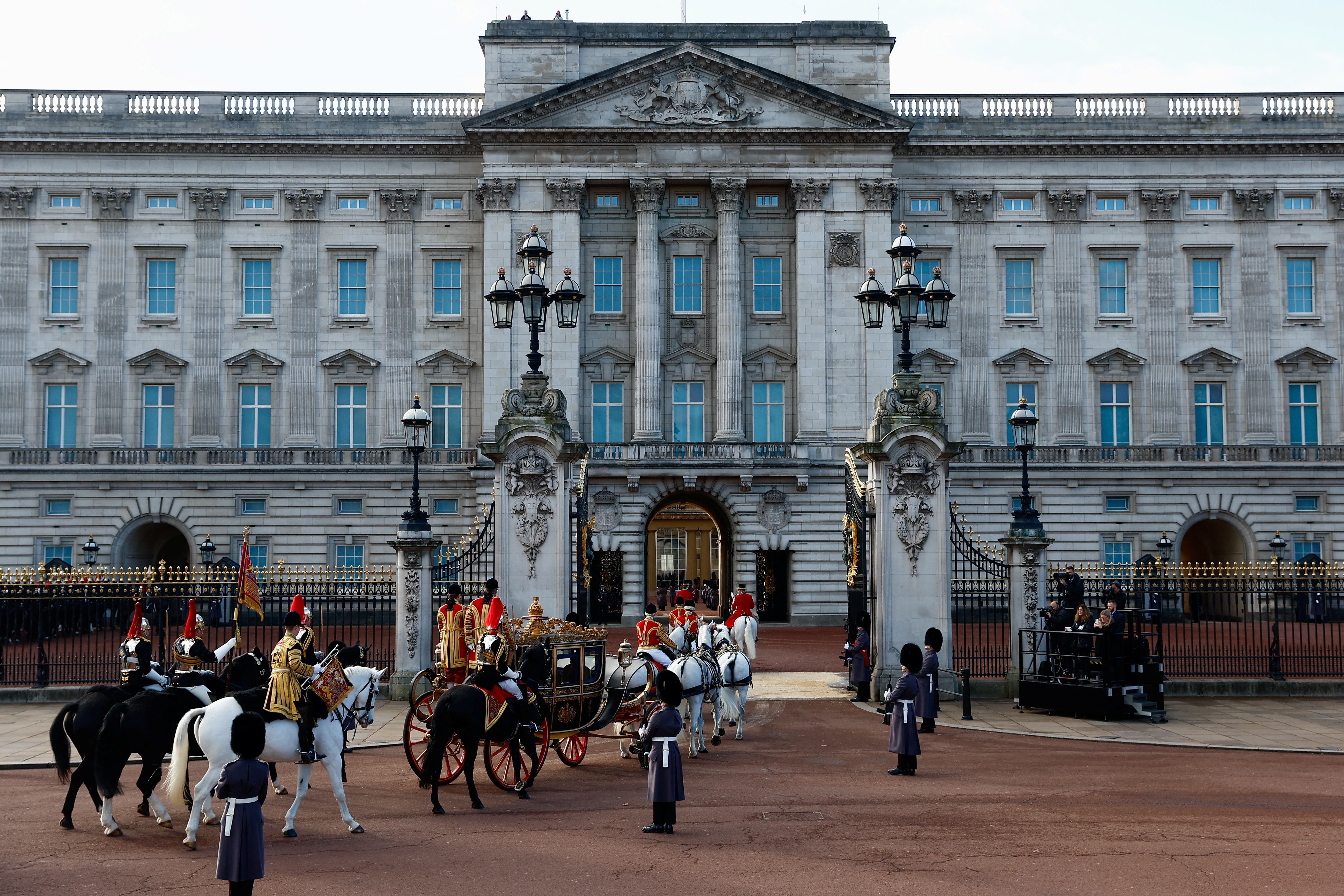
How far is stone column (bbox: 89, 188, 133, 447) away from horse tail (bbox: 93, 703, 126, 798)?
38.4 metres

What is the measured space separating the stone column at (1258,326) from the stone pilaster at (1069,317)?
6.20 meters

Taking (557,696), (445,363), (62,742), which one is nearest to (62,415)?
(445,363)

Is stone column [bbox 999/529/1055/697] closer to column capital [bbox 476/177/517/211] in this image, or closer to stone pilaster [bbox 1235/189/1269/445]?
column capital [bbox 476/177/517/211]

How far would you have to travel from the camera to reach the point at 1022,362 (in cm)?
4791

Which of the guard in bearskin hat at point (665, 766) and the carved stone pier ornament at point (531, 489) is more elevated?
the carved stone pier ornament at point (531, 489)

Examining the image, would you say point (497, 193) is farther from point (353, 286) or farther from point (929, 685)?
point (929, 685)

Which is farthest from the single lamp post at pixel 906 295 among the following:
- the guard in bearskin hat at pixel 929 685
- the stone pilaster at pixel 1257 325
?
the stone pilaster at pixel 1257 325

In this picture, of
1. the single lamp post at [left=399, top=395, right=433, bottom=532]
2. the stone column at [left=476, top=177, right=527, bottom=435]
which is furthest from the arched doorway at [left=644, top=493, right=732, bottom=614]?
the single lamp post at [left=399, top=395, right=433, bottom=532]

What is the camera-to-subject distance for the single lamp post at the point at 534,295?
19938 millimetres

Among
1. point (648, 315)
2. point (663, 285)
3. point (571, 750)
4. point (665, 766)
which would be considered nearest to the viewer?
point (665, 766)

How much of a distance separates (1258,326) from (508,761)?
42270 millimetres

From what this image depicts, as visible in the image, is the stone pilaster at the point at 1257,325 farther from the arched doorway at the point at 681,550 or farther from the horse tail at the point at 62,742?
the horse tail at the point at 62,742

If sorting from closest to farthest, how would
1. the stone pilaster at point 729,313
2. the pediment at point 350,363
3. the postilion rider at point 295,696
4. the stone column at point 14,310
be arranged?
the postilion rider at point 295,696 → the stone pilaster at point 729,313 → the stone column at point 14,310 → the pediment at point 350,363

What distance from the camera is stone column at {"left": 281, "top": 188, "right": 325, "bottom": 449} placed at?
47469 millimetres
